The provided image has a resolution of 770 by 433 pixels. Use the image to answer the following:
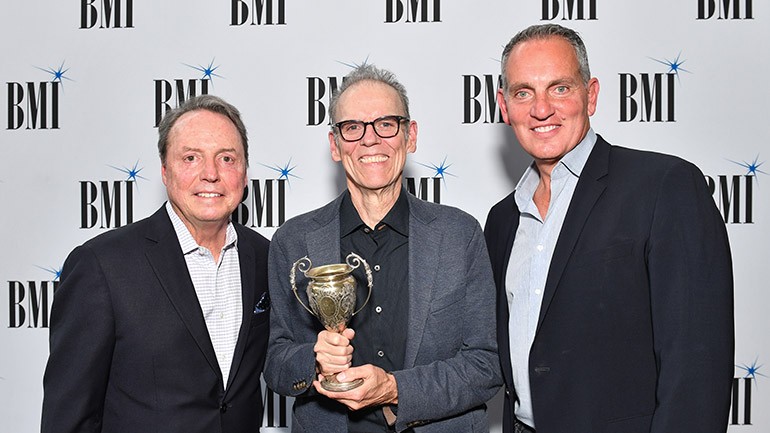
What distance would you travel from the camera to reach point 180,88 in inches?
115

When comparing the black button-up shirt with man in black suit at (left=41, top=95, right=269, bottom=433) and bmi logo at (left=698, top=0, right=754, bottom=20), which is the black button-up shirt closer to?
man in black suit at (left=41, top=95, right=269, bottom=433)

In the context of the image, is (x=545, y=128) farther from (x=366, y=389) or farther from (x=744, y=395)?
(x=744, y=395)

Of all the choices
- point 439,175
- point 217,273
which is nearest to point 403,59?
point 439,175

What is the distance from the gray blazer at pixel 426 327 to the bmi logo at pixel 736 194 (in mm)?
1402

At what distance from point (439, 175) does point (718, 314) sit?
1467 millimetres

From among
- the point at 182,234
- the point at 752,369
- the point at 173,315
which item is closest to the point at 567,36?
the point at 182,234

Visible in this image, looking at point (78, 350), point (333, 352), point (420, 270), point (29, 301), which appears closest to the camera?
point (333, 352)

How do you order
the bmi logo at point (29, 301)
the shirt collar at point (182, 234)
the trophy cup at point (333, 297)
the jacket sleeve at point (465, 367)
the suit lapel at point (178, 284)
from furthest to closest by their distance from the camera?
the bmi logo at point (29, 301)
the shirt collar at point (182, 234)
the suit lapel at point (178, 284)
the jacket sleeve at point (465, 367)
the trophy cup at point (333, 297)

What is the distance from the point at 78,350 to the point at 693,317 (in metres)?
1.60

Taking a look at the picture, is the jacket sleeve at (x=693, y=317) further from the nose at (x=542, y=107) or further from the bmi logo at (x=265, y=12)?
the bmi logo at (x=265, y=12)

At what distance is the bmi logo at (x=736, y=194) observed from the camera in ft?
9.43

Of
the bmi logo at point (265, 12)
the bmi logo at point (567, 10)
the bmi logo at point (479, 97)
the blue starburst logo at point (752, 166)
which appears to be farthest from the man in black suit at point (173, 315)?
the blue starburst logo at point (752, 166)

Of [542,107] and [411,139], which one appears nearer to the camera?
[542,107]

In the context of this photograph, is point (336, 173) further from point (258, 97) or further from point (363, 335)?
point (363, 335)
